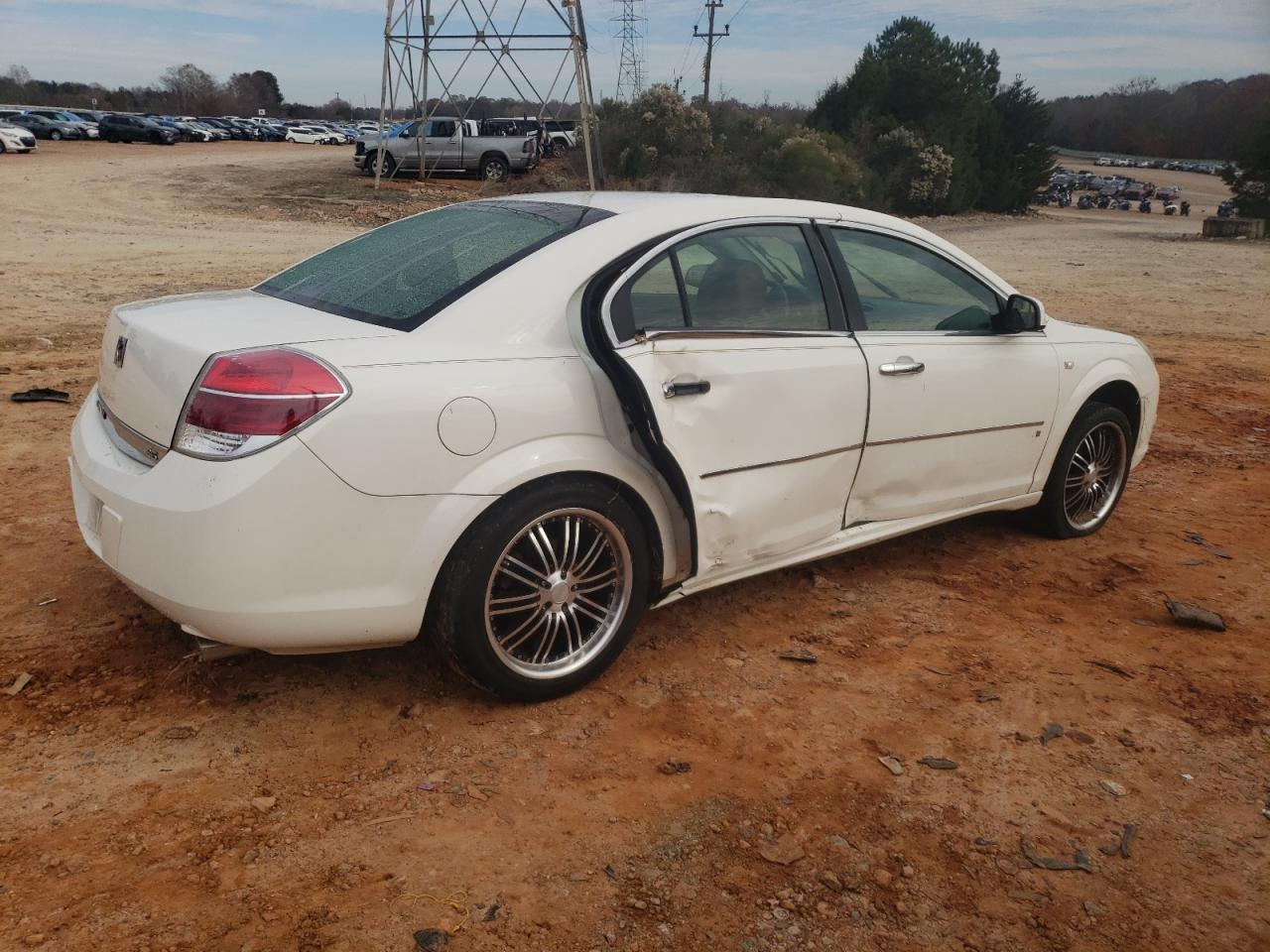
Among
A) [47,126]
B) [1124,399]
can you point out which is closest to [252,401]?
[1124,399]

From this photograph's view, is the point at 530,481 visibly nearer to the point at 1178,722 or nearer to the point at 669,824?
the point at 669,824

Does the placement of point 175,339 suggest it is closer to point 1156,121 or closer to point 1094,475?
point 1094,475

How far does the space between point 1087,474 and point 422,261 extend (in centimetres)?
339

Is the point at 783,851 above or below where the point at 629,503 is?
below

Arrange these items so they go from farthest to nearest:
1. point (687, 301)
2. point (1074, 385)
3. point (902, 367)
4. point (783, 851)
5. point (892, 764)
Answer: point (1074, 385) → point (902, 367) → point (687, 301) → point (892, 764) → point (783, 851)

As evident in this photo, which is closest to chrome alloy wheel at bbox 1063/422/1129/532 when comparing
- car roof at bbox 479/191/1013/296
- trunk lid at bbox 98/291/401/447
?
car roof at bbox 479/191/1013/296

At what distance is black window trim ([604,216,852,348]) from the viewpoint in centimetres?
340

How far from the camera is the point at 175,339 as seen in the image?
309cm

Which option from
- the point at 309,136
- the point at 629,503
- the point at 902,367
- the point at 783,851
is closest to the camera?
the point at 783,851

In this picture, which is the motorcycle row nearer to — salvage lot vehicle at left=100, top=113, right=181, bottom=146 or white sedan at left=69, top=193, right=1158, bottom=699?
salvage lot vehicle at left=100, top=113, right=181, bottom=146

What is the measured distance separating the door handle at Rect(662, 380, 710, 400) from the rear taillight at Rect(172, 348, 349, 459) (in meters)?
1.02

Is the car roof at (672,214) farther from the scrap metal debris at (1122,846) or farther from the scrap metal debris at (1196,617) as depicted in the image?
the scrap metal debris at (1122,846)

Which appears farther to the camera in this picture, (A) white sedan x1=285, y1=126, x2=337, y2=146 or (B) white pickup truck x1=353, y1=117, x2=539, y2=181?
(A) white sedan x1=285, y1=126, x2=337, y2=146

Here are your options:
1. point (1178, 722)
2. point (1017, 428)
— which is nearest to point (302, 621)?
point (1178, 722)
